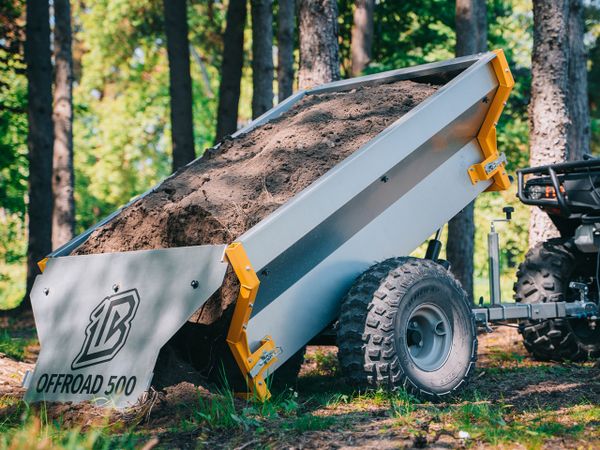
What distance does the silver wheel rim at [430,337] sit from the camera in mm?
5086

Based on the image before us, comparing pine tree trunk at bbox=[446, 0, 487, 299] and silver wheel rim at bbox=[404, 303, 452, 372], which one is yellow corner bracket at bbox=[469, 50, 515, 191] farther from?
pine tree trunk at bbox=[446, 0, 487, 299]

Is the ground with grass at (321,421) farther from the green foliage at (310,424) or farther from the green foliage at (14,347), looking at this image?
the green foliage at (14,347)

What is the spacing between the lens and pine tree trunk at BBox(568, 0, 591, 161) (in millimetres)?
11125

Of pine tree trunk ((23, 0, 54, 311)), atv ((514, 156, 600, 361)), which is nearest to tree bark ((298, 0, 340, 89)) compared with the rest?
atv ((514, 156, 600, 361))

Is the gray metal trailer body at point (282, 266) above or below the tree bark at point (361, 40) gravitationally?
below

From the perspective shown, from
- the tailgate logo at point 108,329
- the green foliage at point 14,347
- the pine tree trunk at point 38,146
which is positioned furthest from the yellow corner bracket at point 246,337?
the pine tree trunk at point 38,146

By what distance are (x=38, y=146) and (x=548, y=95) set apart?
7.88 m

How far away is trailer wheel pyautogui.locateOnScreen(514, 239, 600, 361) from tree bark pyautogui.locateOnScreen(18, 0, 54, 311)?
814cm

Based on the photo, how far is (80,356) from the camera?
186 inches

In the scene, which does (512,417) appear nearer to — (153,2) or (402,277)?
(402,277)

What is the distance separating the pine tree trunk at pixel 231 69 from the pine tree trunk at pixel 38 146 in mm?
3090

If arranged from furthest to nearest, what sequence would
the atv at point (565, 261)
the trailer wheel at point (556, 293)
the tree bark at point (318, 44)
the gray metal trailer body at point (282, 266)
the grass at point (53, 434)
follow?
1. the tree bark at point (318, 44)
2. the trailer wheel at point (556, 293)
3. the atv at point (565, 261)
4. the gray metal trailer body at point (282, 266)
5. the grass at point (53, 434)

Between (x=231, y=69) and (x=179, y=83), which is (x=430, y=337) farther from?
(x=231, y=69)

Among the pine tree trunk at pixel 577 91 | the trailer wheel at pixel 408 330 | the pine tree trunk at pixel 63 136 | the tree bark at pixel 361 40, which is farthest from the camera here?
the tree bark at pixel 361 40
